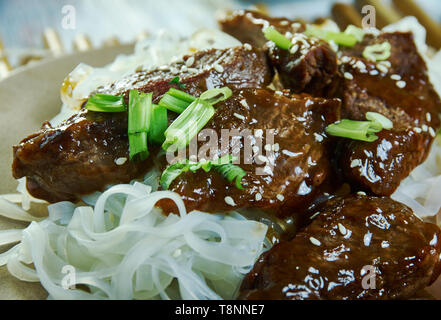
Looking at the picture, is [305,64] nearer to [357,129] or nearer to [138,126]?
[357,129]

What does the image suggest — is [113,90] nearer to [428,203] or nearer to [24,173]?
[24,173]

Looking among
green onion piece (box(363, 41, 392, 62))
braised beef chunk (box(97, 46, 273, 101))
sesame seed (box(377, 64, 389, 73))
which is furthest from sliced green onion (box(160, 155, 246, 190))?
green onion piece (box(363, 41, 392, 62))

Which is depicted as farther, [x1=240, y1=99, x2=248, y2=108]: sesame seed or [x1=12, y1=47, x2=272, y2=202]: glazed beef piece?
[x1=240, y1=99, x2=248, y2=108]: sesame seed

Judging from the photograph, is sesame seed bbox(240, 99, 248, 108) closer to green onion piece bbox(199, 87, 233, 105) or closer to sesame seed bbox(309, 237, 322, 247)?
green onion piece bbox(199, 87, 233, 105)

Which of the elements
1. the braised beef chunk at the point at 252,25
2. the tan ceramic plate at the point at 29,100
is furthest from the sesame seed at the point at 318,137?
the tan ceramic plate at the point at 29,100

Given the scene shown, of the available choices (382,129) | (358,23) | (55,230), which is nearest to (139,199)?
(55,230)
